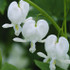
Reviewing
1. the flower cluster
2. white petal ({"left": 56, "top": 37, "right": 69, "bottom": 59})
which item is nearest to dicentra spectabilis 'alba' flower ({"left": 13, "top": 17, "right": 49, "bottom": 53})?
the flower cluster

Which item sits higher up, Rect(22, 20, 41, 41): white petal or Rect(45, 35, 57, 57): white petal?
Rect(22, 20, 41, 41): white petal

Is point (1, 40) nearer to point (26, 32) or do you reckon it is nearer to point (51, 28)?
point (51, 28)

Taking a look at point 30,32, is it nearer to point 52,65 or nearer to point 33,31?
point 33,31

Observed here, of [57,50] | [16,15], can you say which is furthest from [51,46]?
[16,15]

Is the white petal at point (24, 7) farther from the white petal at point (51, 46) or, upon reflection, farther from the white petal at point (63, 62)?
the white petal at point (63, 62)

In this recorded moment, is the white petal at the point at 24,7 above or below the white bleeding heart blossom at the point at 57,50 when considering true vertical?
above

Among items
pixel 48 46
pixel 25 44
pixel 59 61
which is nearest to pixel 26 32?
pixel 48 46

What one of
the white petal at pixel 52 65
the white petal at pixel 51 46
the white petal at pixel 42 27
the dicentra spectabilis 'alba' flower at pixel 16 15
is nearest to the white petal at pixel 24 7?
the dicentra spectabilis 'alba' flower at pixel 16 15

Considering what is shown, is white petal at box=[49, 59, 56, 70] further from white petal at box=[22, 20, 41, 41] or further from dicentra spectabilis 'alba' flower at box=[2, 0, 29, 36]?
dicentra spectabilis 'alba' flower at box=[2, 0, 29, 36]
